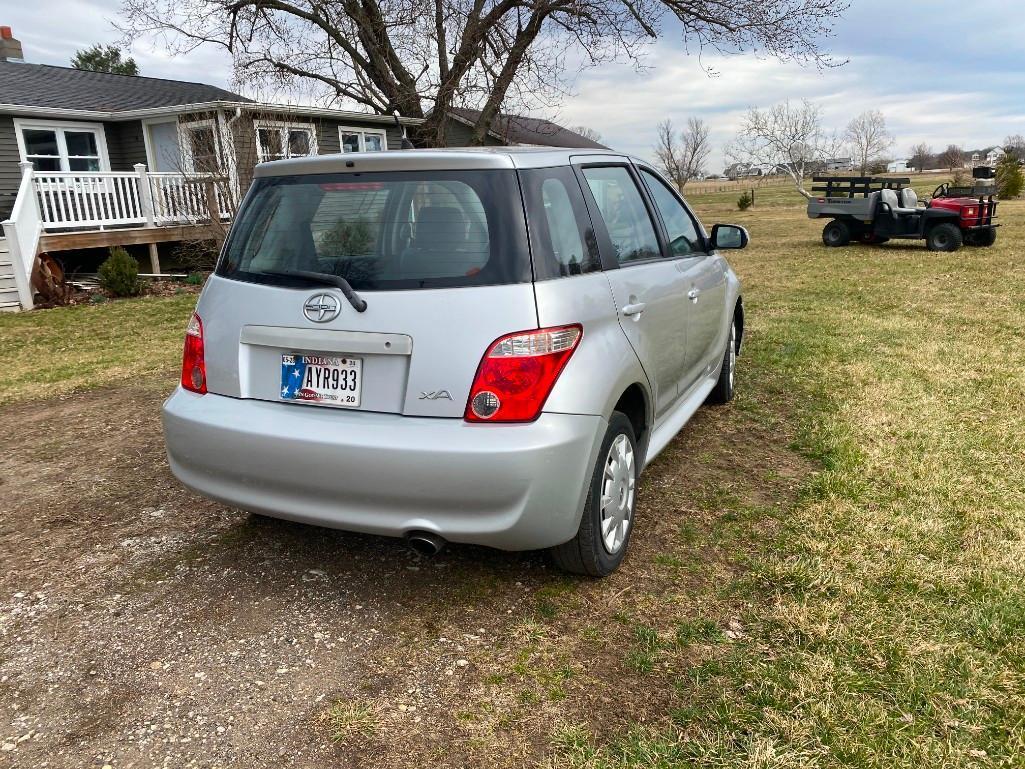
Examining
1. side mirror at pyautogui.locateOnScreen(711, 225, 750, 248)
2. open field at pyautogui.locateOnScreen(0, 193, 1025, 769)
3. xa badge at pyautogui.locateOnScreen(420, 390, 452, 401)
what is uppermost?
side mirror at pyautogui.locateOnScreen(711, 225, 750, 248)

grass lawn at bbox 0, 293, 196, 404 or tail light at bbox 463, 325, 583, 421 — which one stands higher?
tail light at bbox 463, 325, 583, 421

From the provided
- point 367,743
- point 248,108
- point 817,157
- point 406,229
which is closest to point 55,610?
point 367,743

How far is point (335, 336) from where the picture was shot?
2693mm

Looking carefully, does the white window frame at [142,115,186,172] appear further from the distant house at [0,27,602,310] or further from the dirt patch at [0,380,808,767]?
the dirt patch at [0,380,808,767]

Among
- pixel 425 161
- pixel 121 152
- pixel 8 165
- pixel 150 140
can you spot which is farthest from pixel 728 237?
pixel 121 152

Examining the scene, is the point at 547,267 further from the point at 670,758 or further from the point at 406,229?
the point at 670,758

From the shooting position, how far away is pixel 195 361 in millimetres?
3051

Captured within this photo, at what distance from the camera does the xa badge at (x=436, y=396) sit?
8.45 feet

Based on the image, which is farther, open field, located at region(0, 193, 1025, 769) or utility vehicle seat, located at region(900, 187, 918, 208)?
utility vehicle seat, located at region(900, 187, 918, 208)

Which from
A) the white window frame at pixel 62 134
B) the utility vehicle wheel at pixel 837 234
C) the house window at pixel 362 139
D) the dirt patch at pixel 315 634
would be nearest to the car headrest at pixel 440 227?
the dirt patch at pixel 315 634

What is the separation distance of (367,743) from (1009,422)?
4403 millimetres

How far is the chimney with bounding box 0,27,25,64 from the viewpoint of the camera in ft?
71.2

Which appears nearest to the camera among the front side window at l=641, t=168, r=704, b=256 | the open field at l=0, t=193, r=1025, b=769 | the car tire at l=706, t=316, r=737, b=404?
the open field at l=0, t=193, r=1025, b=769

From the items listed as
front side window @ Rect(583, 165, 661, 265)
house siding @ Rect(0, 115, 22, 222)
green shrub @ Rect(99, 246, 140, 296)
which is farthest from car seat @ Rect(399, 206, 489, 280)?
house siding @ Rect(0, 115, 22, 222)
